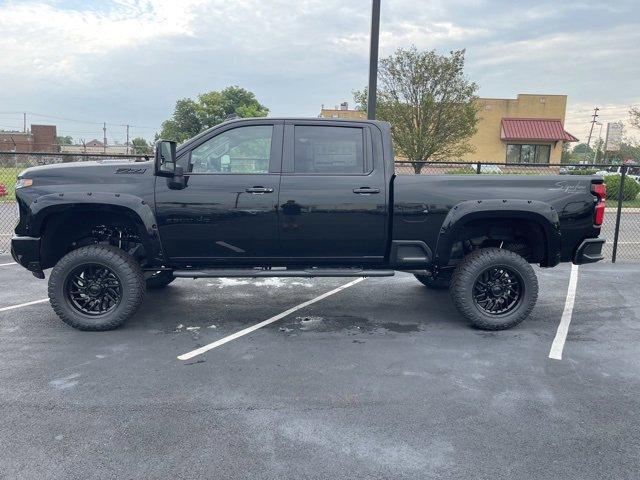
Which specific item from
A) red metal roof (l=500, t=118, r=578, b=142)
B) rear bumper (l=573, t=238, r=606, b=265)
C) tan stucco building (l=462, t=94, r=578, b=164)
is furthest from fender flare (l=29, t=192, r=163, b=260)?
red metal roof (l=500, t=118, r=578, b=142)

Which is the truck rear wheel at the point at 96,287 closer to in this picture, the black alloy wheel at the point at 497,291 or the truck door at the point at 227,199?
the truck door at the point at 227,199

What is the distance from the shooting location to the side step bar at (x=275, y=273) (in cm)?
494

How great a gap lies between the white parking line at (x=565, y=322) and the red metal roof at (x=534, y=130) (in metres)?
29.5

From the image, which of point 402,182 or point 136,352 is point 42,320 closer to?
point 136,352

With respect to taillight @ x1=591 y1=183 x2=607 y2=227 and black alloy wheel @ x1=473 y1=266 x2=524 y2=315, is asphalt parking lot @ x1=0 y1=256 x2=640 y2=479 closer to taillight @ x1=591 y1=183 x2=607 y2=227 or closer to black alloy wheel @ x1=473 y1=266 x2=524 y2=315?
black alloy wheel @ x1=473 y1=266 x2=524 y2=315

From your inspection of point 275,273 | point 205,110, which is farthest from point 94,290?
point 205,110

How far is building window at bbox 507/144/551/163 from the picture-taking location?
115ft

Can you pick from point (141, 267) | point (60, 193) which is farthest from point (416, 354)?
point (60, 193)

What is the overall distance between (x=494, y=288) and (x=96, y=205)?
4.11 meters

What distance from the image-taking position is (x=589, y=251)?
5152 mm

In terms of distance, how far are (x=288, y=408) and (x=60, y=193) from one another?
10.1ft

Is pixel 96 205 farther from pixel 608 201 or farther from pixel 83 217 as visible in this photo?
pixel 608 201

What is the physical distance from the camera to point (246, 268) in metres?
5.19

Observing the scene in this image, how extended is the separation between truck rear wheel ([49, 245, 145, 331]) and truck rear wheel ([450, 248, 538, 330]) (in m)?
3.30
